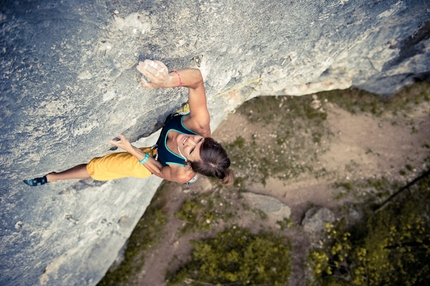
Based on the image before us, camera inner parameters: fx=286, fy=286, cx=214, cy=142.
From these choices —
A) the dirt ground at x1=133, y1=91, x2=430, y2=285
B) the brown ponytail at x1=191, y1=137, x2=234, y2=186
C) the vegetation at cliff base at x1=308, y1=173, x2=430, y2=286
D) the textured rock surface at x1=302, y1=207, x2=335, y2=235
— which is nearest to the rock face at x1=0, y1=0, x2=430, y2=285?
the brown ponytail at x1=191, y1=137, x2=234, y2=186

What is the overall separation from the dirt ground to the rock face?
4.78ft

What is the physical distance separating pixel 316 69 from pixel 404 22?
186 centimetres

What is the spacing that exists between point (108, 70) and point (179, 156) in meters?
1.43

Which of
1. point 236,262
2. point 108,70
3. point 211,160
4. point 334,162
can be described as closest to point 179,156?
point 211,160

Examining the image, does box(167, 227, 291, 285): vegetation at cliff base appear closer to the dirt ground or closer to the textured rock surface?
the dirt ground

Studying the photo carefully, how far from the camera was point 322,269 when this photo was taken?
7996 mm

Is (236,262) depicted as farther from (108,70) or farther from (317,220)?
(108,70)

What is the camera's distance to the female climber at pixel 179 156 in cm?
359

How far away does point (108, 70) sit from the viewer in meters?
3.04

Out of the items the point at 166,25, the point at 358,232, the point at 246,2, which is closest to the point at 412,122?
the point at 358,232

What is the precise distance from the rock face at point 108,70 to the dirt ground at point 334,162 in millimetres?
1456

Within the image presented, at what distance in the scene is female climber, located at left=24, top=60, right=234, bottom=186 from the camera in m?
3.59

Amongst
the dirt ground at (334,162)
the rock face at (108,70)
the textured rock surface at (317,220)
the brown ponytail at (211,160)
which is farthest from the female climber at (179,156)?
the textured rock surface at (317,220)

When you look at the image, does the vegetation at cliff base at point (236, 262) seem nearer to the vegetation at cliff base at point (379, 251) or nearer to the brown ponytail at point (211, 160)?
the vegetation at cliff base at point (379, 251)
